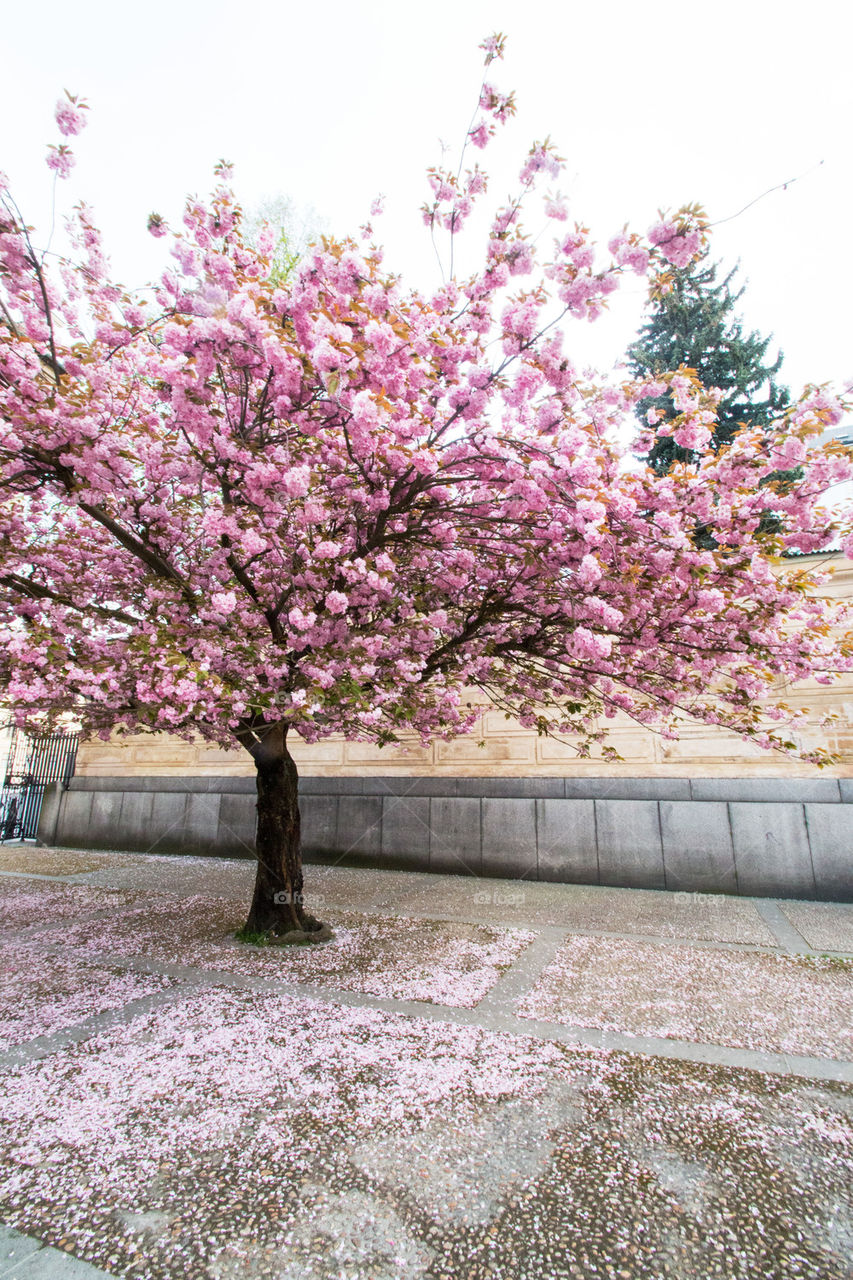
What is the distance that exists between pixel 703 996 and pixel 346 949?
10.2 ft

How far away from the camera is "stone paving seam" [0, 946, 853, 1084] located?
11.7 ft

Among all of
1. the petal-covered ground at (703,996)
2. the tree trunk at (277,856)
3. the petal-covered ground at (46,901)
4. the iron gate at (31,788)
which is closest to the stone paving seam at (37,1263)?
the petal-covered ground at (703,996)

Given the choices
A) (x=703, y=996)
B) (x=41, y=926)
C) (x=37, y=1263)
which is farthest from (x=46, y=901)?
(x=703, y=996)

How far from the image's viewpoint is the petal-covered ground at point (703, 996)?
13.1 feet

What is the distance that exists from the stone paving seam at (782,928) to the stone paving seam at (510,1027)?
263 centimetres

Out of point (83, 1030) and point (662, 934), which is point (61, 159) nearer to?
point (83, 1030)

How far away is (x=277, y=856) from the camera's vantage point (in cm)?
602

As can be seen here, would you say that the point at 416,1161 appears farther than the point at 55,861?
No

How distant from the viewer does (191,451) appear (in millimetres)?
4578

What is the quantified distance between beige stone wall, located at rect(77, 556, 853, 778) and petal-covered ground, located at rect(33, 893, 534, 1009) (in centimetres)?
256

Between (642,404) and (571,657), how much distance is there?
1178 centimetres

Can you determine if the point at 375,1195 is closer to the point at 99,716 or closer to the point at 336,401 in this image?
the point at 336,401

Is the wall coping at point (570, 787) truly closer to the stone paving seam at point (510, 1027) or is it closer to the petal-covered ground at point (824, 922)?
the petal-covered ground at point (824, 922)

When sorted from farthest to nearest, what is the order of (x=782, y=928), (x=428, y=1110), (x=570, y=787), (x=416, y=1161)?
(x=570, y=787) < (x=782, y=928) < (x=428, y=1110) < (x=416, y=1161)
